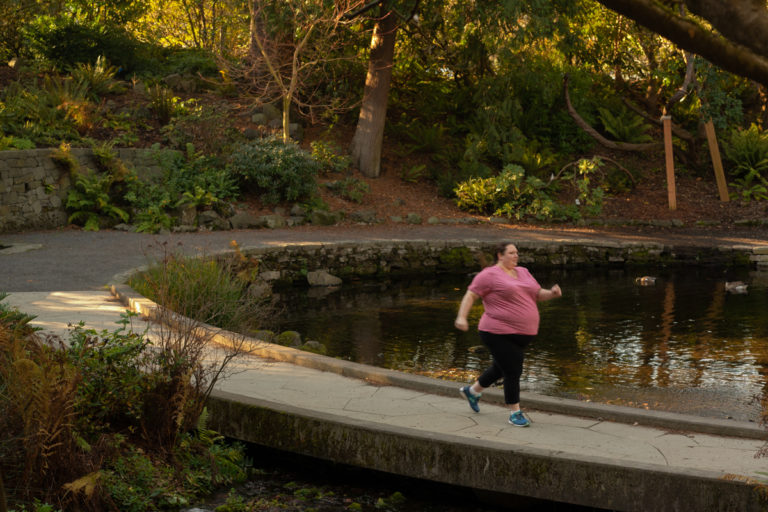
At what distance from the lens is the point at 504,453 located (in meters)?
5.73

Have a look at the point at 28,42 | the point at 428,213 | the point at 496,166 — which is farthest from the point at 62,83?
the point at 496,166

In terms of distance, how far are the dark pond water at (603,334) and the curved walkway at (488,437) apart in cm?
131

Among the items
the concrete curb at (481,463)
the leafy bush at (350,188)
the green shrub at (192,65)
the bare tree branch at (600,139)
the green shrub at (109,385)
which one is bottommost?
the concrete curb at (481,463)

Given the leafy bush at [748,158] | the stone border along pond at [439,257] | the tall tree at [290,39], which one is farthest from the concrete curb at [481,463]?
the leafy bush at [748,158]

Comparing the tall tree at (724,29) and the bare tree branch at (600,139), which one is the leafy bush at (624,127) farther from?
the tall tree at (724,29)

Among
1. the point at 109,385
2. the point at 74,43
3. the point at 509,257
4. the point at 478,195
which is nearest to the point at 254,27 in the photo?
the point at 74,43

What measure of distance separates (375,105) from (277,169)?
407cm

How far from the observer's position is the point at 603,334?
39.8 ft

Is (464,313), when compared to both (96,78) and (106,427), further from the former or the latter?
(96,78)

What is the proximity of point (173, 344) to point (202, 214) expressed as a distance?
12284 mm

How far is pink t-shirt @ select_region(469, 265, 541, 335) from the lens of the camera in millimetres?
6570

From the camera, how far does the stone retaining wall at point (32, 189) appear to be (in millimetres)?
17031

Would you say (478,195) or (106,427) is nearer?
(106,427)

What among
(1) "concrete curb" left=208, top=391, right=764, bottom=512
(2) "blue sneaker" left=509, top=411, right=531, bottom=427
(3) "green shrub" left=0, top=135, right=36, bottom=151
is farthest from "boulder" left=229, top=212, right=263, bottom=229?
(2) "blue sneaker" left=509, top=411, right=531, bottom=427
